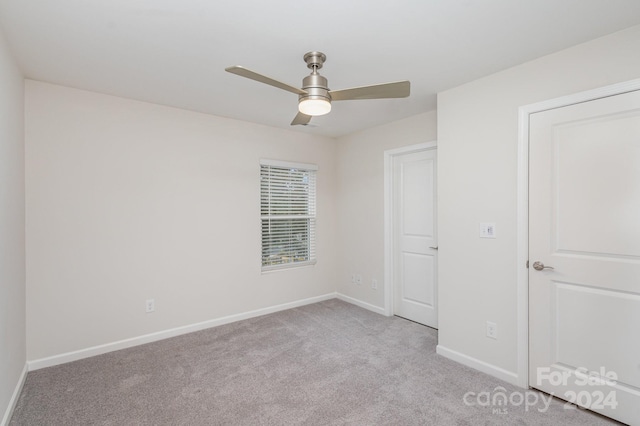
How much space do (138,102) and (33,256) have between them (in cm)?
166

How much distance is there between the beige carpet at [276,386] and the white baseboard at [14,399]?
0.14ft

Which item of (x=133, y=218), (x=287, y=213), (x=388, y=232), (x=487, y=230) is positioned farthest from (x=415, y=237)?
(x=133, y=218)

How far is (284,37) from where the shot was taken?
1.90 meters

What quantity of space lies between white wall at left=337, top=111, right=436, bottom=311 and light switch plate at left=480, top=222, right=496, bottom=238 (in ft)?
4.46

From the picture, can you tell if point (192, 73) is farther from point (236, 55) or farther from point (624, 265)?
point (624, 265)

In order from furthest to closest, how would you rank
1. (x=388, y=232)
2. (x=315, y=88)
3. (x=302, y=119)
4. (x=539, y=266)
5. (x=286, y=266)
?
(x=286, y=266) → (x=388, y=232) → (x=302, y=119) → (x=539, y=266) → (x=315, y=88)

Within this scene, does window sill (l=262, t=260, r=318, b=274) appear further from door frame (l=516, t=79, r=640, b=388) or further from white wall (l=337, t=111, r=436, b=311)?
door frame (l=516, t=79, r=640, b=388)

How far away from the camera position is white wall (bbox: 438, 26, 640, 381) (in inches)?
84.7

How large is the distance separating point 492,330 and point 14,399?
11.6ft

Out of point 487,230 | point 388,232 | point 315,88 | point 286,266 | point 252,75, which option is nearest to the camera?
point 252,75

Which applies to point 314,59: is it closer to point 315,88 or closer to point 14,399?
point 315,88

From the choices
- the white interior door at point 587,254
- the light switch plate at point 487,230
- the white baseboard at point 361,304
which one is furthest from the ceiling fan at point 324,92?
the white baseboard at point 361,304

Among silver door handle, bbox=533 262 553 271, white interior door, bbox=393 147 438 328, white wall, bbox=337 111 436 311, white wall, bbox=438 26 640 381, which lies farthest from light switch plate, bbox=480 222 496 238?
white wall, bbox=337 111 436 311

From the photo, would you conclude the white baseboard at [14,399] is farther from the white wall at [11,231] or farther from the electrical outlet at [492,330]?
the electrical outlet at [492,330]
